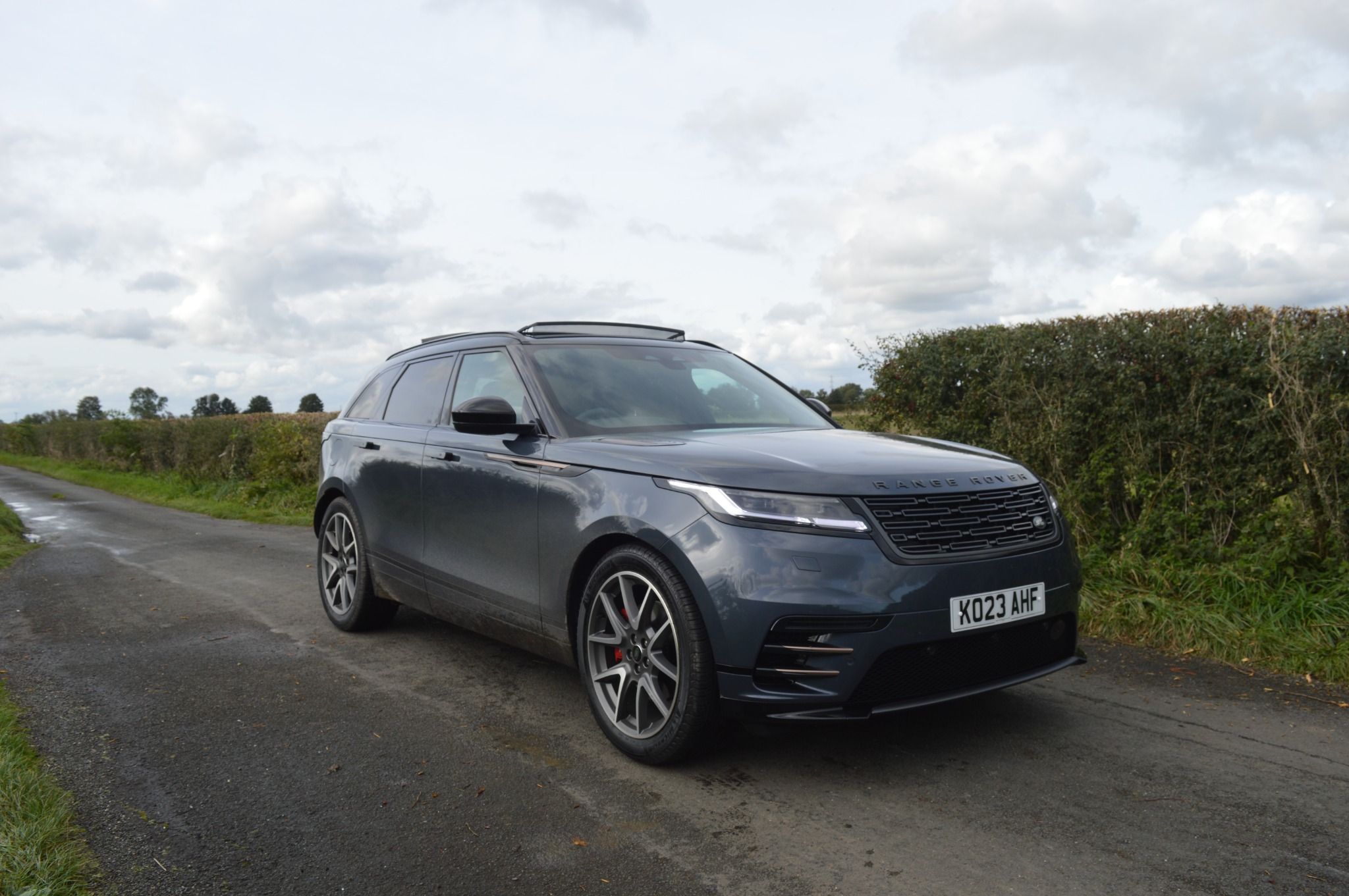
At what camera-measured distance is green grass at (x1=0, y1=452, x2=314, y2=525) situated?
15148 millimetres

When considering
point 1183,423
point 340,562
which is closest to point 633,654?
point 340,562

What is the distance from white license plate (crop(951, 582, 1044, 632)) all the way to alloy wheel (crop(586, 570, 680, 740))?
39.9 inches

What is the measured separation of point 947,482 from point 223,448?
67.7 feet

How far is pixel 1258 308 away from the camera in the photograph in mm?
6004

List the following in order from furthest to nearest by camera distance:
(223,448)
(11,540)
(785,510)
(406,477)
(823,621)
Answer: (223,448) → (11,540) → (406,477) → (785,510) → (823,621)

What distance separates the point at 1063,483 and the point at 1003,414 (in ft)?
2.33

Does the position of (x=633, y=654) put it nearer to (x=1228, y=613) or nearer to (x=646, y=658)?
(x=646, y=658)

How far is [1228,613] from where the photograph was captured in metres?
5.66

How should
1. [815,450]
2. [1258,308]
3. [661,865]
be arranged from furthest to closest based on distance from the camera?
[1258,308], [815,450], [661,865]

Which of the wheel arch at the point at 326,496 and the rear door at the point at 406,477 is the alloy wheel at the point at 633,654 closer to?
the rear door at the point at 406,477

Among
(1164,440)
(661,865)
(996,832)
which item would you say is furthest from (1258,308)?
(661,865)

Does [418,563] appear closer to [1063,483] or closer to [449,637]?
[449,637]

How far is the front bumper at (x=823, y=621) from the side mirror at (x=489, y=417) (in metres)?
1.24

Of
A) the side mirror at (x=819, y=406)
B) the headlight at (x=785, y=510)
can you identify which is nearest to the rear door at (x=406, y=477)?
the side mirror at (x=819, y=406)
